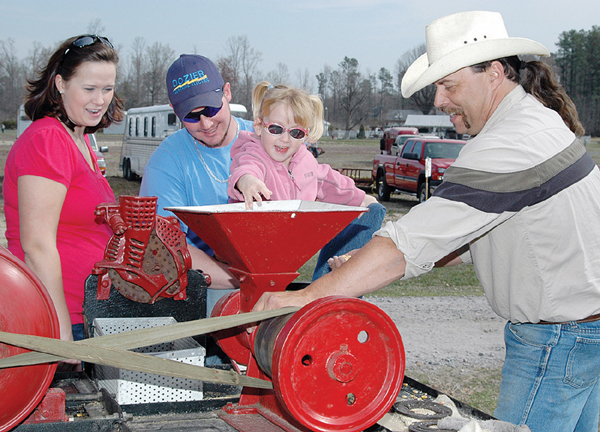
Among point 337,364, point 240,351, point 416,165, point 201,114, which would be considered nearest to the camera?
point 337,364

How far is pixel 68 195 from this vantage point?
9.39 feet

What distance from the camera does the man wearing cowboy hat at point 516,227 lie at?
2.16m

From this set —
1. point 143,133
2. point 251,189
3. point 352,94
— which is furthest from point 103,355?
point 352,94

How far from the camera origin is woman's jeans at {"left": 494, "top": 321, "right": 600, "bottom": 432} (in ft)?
8.02

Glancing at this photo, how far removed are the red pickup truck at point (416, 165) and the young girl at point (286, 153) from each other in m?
13.7

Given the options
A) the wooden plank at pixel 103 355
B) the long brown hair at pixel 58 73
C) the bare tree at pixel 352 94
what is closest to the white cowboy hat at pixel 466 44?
the wooden plank at pixel 103 355

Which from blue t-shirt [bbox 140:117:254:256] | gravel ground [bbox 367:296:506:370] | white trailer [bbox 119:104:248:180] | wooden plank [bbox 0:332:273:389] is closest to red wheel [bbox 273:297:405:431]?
wooden plank [bbox 0:332:273:389]

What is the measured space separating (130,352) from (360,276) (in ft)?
2.73

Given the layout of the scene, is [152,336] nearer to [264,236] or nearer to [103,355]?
[103,355]

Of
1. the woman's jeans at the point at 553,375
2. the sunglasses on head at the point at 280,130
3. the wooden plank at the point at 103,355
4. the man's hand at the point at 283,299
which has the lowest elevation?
the woman's jeans at the point at 553,375

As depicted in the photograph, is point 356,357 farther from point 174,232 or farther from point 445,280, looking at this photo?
point 445,280

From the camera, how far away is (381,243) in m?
2.19

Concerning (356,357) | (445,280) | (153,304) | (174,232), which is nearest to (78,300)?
(153,304)

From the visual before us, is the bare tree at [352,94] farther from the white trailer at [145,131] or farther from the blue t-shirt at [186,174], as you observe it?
the blue t-shirt at [186,174]
